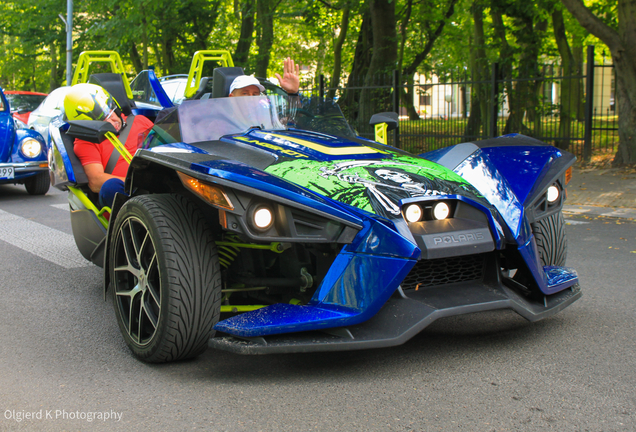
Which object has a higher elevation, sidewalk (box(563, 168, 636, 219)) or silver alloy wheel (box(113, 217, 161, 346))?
silver alloy wheel (box(113, 217, 161, 346))

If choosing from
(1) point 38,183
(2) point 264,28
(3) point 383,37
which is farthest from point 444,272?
(2) point 264,28

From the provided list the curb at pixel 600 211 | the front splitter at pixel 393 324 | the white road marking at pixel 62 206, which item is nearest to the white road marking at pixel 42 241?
the white road marking at pixel 62 206

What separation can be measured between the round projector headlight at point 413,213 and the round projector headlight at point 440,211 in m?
0.08

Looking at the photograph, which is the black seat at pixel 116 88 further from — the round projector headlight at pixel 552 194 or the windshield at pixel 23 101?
the windshield at pixel 23 101

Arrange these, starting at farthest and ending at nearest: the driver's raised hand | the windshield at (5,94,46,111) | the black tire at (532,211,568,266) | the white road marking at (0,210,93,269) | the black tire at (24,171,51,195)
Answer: the windshield at (5,94,46,111), the black tire at (24,171,51,195), the white road marking at (0,210,93,269), the driver's raised hand, the black tire at (532,211,568,266)

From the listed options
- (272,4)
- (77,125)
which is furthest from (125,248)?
(272,4)

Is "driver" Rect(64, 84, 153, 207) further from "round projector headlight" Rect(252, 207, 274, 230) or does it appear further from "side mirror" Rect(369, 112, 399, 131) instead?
"round projector headlight" Rect(252, 207, 274, 230)

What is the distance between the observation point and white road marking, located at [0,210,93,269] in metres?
5.84

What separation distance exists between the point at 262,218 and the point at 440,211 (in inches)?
31.8

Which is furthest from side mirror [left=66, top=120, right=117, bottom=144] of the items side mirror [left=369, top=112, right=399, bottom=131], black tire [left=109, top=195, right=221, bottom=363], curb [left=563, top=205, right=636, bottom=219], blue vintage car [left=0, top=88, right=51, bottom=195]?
blue vintage car [left=0, top=88, right=51, bottom=195]

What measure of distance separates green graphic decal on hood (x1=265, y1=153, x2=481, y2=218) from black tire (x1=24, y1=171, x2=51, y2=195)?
837 cm

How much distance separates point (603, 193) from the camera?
9516 mm

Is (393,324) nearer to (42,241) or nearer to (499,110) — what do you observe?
(42,241)

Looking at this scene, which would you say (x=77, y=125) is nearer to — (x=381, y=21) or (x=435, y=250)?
(x=435, y=250)
